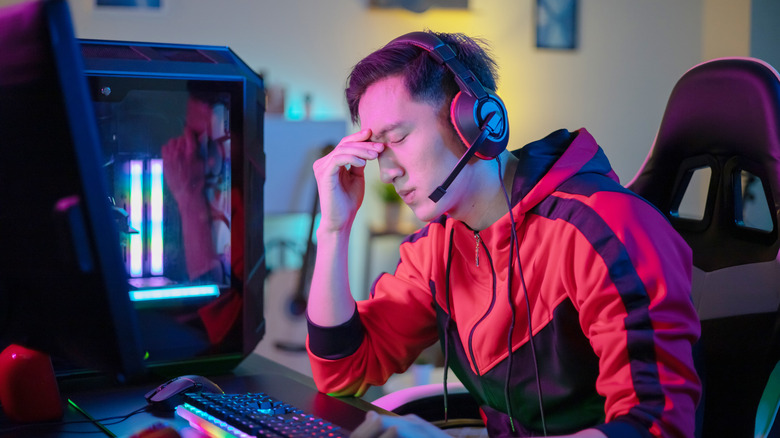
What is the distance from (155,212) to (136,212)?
0.09ft

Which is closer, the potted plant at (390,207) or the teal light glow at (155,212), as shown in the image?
the teal light glow at (155,212)

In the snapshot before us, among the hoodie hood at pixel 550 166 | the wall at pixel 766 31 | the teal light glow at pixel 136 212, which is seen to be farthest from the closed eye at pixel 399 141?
the wall at pixel 766 31

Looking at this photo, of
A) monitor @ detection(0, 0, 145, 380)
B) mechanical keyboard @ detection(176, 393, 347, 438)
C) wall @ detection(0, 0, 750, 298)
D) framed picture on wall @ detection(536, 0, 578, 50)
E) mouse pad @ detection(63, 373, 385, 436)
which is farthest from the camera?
framed picture on wall @ detection(536, 0, 578, 50)

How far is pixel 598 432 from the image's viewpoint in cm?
70

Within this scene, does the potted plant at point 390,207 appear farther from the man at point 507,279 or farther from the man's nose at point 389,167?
the man's nose at point 389,167

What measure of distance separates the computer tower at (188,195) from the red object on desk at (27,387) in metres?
0.20

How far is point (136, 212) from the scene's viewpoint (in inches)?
41.5

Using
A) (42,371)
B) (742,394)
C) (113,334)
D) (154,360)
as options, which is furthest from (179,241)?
(742,394)

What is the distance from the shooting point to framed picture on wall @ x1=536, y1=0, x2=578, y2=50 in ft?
12.1

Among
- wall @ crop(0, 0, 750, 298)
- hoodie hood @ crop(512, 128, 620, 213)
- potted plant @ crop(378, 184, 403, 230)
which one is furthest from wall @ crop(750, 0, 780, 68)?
hoodie hood @ crop(512, 128, 620, 213)

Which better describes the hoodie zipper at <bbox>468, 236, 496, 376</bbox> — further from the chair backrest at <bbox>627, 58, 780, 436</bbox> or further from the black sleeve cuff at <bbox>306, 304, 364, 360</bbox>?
the chair backrest at <bbox>627, 58, 780, 436</bbox>

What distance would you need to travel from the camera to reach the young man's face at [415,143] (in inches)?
37.6

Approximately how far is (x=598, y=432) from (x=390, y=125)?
49 centimetres

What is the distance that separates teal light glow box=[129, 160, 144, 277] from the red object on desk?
238mm
